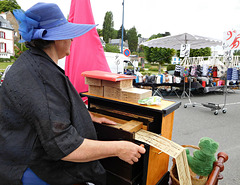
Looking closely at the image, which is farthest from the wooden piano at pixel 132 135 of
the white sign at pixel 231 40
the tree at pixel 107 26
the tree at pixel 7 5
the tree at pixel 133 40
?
the tree at pixel 133 40

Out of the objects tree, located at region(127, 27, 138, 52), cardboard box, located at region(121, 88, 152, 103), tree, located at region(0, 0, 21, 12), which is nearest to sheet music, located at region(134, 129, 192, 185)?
cardboard box, located at region(121, 88, 152, 103)

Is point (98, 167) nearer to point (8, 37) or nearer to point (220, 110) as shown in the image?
point (220, 110)

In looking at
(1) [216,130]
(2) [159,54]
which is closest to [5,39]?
(2) [159,54]

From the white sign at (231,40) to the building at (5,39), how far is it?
4284cm

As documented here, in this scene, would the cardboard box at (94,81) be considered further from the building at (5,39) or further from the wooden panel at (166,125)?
the building at (5,39)

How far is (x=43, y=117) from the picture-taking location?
0.82 meters

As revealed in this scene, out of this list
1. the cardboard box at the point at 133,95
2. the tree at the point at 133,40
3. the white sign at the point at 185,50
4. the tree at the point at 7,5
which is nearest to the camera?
Result: the cardboard box at the point at 133,95

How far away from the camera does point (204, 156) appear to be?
1563mm

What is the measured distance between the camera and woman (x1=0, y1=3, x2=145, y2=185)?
84cm

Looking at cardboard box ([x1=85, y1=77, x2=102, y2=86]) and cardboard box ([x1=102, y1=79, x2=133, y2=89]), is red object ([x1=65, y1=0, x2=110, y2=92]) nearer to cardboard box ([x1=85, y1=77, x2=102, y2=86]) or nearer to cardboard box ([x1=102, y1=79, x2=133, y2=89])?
cardboard box ([x1=85, y1=77, x2=102, y2=86])

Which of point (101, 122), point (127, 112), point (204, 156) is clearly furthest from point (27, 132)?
point (204, 156)

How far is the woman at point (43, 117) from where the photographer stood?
0.84m

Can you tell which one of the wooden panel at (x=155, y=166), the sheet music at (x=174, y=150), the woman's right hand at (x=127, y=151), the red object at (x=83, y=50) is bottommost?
the wooden panel at (x=155, y=166)

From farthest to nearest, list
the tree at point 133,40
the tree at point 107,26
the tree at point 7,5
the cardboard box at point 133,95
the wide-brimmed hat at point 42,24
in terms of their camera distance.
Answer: the tree at point 133,40 → the tree at point 107,26 → the tree at point 7,5 → the cardboard box at point 133,95 → the wide-brimmed hat at point 42,24
